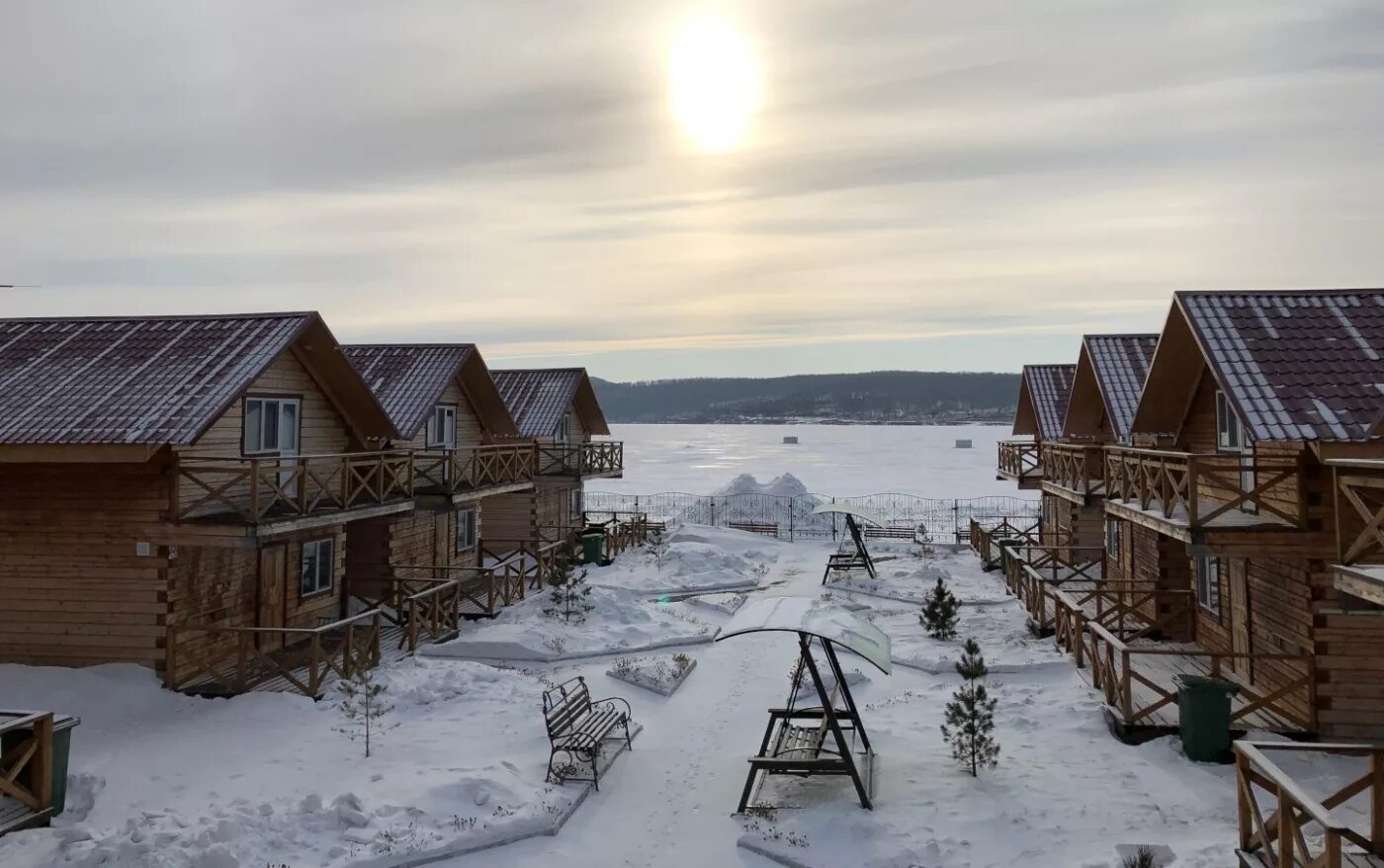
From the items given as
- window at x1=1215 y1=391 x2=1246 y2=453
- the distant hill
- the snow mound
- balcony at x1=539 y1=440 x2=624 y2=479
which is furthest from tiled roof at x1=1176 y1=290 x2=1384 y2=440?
the distant hill

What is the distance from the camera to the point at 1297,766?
422 inches

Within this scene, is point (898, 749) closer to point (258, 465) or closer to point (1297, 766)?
point (1297, 766)

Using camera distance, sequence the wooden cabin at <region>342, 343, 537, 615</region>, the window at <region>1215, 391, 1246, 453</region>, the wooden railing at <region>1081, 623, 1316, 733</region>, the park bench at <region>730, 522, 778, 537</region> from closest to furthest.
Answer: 1. the wooden railing at <region>1081, 623, 1316, 733</region>
2. the window at <region>1215, 391, 1246, 453</region>
3. the wooden cabin at <region>342, 343, 537, 615</region>
4. the park bench at <region>730, 522, 778, 537</region>

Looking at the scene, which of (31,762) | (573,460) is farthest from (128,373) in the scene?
(573,460)

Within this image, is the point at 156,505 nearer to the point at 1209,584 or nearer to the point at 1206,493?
the point at 1206,493

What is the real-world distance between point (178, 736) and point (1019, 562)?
18.8 metres

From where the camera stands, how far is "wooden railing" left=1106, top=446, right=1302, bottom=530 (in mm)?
11445

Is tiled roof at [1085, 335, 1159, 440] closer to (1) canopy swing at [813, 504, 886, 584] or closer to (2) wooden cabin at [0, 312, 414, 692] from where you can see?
(1) canopy swing at [813, 504, 886, 584]

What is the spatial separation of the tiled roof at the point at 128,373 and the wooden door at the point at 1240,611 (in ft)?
53.1

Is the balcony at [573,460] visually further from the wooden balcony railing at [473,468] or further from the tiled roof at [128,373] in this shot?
the tiled roof at [128,373]

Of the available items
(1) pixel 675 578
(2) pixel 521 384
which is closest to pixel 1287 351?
(1) pixel 675 578

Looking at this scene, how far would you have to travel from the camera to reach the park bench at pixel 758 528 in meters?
39.5

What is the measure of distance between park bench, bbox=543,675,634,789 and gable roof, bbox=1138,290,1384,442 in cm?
926

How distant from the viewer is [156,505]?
13.5 metres
